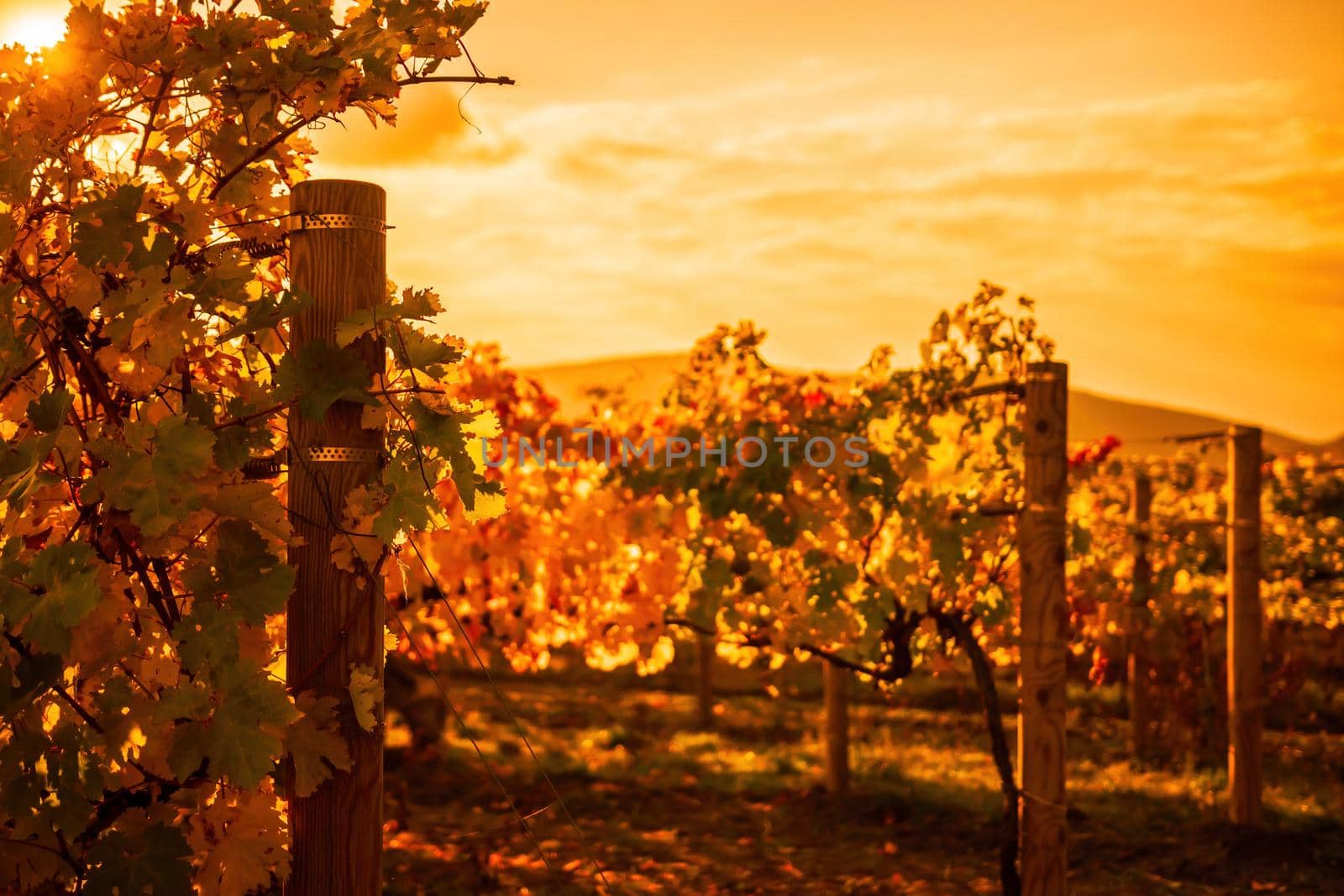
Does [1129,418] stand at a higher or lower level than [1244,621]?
higher

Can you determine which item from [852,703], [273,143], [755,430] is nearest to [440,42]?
[273,143]

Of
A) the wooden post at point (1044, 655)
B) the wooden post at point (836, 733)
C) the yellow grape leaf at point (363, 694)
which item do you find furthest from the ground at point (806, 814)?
the yellow grape leaf at point (363, 694)

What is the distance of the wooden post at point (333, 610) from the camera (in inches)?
102

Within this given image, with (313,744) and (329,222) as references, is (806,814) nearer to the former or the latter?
(313,744)

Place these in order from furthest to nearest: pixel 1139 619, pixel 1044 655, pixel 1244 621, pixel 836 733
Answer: pixel 1139 619 → pixel 836 733 → pixel 1244 621 → pixel 1044 655

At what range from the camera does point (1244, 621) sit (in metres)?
8.12

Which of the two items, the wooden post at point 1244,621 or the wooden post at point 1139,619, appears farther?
the wooden post at point 1139,619

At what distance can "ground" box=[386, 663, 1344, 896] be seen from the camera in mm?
7008

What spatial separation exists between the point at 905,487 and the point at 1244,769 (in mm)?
3362

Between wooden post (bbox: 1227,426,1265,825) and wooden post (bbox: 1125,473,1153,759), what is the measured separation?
162 centimetres

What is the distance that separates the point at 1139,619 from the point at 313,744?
28.8ft

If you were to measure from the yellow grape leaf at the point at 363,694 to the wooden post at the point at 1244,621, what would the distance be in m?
6.97

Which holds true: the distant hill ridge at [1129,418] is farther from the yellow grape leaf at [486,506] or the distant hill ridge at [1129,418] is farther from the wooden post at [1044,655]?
the yellow grape leaf at [486,506]

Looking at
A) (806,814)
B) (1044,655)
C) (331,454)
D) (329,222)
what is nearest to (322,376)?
(331,454)
